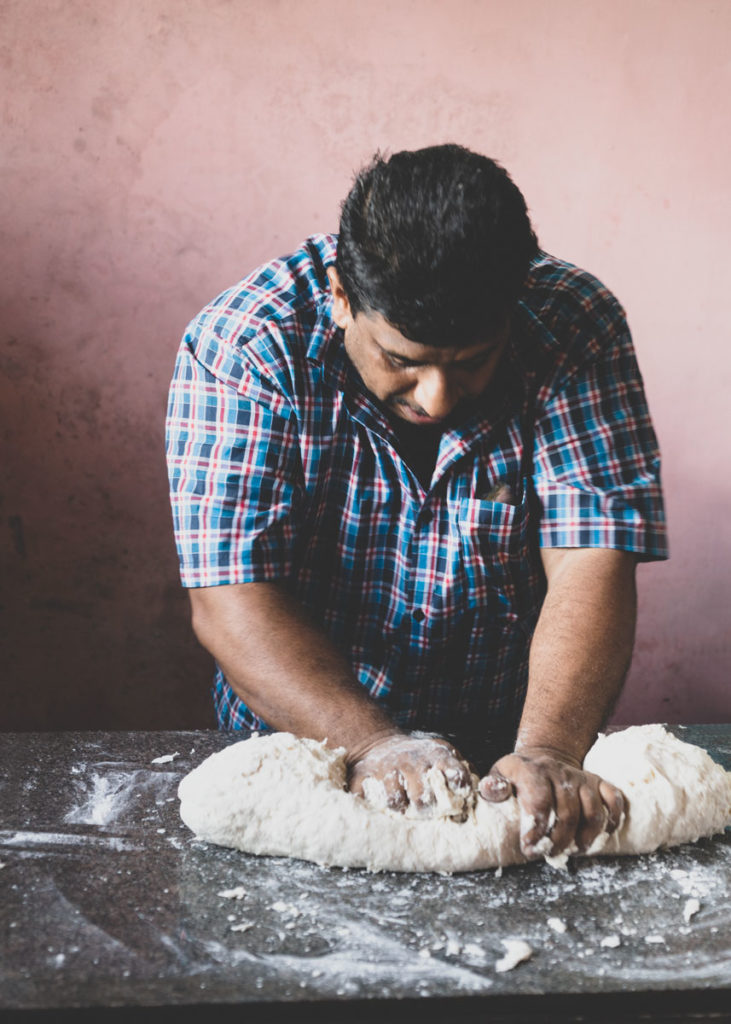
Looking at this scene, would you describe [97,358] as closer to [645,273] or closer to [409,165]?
[409,165]

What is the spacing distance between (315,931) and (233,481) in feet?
2.13

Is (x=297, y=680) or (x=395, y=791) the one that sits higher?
(x=297, y=680)

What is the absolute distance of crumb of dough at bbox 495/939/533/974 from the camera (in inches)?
36.4

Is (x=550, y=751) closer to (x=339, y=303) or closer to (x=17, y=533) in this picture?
(x=339, y=303)

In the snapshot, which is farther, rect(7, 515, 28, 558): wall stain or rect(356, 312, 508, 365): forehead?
rect(7, 515, 28, 558): wall stain

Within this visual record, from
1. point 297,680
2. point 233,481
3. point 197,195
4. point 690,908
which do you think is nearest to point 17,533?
point 197,195

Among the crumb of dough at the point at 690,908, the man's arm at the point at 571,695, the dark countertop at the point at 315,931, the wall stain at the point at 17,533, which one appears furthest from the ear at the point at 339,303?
the wall stain at the point at 17,533

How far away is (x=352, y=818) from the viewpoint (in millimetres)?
1110

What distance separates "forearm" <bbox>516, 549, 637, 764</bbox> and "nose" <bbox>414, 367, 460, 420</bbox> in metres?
0.40

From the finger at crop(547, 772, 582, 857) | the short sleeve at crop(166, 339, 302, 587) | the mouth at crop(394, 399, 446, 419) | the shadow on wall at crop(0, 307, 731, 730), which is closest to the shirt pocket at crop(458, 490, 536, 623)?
the mouth at crop(394, 399, 446, 419)

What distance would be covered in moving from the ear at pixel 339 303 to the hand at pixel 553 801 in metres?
0.67

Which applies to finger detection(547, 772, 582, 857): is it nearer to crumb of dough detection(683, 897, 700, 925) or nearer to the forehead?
crumb of dough detection(683, 897, 700, 925)

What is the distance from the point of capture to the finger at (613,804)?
1.15m

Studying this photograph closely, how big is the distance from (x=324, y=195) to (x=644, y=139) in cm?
87
